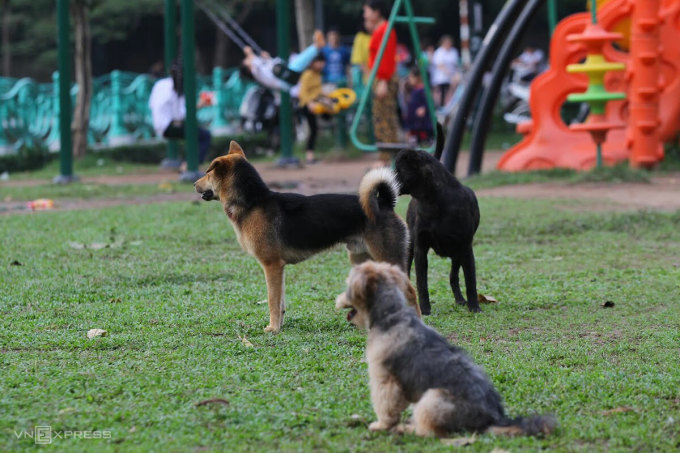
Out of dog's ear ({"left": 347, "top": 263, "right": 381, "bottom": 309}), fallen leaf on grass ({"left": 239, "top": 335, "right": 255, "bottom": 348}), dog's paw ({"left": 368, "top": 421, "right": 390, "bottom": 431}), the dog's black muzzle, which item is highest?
the dog's black muzzle

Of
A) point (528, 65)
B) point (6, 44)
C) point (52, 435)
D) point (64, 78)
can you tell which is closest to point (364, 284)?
point (52, 435)

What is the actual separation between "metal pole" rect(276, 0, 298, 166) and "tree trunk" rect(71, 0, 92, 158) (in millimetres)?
3834

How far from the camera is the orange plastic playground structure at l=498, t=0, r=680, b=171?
13.2 metres

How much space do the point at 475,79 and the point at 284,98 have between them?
4.38 metres

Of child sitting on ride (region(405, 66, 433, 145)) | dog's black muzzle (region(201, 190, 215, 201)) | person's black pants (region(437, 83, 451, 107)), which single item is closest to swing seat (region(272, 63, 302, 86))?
child sitting on ride (region(405, 66, 433, 145))

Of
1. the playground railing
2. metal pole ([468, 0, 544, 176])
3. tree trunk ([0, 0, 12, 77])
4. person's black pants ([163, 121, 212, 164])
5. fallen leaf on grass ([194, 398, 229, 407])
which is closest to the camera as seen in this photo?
fallen leaf on grass ([194, 398, 229, 407])

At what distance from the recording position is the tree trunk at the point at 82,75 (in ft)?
60.1

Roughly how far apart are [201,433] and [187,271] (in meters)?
3.96

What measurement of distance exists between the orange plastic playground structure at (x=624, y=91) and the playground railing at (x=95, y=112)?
7.69 metres

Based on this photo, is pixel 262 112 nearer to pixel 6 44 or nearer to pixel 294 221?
pixel 6 44

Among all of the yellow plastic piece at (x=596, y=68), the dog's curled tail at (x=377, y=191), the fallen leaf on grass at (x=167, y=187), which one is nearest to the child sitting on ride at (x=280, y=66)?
the fallen leaf on grass at (x=167, y=187)

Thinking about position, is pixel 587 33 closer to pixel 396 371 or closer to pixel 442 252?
pixel 442 252

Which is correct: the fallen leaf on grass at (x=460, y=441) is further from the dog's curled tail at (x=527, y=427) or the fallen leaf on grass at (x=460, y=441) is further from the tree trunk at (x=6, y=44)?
the tree trunk at (x=6, y=44)

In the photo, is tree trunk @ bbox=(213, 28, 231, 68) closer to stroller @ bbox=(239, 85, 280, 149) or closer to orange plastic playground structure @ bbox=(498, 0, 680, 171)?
stroller @ bbox=(239, 85, 280, 149)
